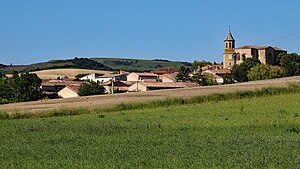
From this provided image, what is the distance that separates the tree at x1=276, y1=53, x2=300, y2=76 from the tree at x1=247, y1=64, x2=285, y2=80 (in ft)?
11.0

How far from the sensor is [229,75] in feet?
440

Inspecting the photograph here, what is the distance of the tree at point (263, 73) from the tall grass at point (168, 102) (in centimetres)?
7105

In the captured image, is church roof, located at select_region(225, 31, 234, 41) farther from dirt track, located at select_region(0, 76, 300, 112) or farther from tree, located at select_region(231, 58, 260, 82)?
dirt track, located at select_region(0, 76, 300, 112)

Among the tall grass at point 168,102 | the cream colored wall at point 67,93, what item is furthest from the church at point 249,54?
the tall grass at point 168,102

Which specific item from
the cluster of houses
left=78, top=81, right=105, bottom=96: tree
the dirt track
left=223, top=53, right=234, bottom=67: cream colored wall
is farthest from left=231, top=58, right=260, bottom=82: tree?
the dirt track

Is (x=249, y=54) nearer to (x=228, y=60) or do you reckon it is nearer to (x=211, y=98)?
(x=228, y=60)

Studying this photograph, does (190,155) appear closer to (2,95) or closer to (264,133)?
(264,133)

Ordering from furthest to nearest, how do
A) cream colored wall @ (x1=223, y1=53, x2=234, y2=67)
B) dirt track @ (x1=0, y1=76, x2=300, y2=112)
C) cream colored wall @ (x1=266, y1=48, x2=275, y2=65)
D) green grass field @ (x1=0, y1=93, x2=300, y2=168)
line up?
cream colored wall @ (x1=223, y1=53, x2=234, y2=67) < cream colored wall @ (x1=266, y1=48, x2=275, y2=65) < dirt track @ (x1=0, y1=76, x2=300, y2=112) < green grass field @ (x1=0, y1=93, x2=300, y2=168)

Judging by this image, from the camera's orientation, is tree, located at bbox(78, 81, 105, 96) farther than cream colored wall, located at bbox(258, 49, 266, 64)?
No

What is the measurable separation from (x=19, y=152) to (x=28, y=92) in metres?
89.7

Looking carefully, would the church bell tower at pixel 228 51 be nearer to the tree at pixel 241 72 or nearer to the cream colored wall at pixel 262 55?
the cream colored wall at pixel 262 55

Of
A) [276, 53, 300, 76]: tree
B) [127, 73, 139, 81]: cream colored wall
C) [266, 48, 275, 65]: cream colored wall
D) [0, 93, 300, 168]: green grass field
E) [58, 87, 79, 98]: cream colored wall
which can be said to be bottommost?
[58, 87, 79, 98]: cream colored wall

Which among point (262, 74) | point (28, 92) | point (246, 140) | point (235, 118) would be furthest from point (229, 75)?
point (246, 140)

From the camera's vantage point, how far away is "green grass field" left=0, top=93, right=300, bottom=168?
619 inches
